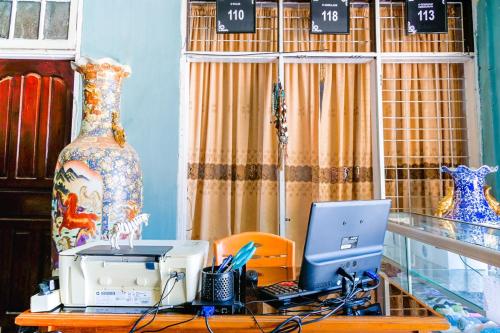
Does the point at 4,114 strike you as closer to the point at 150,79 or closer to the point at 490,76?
the point at 150,79

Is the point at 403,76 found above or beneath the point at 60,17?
beneath

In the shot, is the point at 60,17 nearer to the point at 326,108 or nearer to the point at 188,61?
the point at 188,61

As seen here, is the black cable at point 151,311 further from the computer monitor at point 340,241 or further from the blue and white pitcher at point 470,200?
the blue and white pitcher at point 470,200

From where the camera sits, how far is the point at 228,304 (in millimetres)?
902

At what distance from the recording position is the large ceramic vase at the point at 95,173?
1.61 meters

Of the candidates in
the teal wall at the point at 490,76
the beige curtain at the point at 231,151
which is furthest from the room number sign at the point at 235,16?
the teal wall at the point at 490,76

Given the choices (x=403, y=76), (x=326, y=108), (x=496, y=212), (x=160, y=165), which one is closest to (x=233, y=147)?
(x=160, y=165)

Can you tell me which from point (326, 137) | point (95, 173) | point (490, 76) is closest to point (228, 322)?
point (95, 173)

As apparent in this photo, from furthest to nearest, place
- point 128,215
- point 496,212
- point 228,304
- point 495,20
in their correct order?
point 495,20 → point 128,215 → point 496,212 → point 228,304

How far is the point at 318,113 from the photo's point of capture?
277cm

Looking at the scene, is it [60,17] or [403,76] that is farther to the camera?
[403,76]

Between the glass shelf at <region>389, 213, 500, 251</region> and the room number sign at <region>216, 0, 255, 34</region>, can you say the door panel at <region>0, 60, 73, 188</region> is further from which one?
the glass shelf at <region>389, 213, 500, 251</region>

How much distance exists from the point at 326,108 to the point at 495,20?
129cm

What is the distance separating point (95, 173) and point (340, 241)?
1.19m
